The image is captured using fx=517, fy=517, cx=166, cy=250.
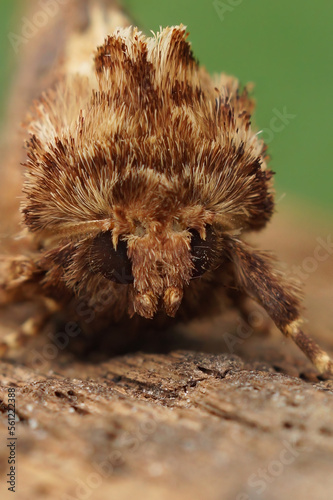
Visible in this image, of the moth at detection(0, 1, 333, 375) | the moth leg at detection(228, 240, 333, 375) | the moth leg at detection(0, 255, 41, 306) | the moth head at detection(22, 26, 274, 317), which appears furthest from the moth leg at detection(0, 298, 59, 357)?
the moth leg at detection(228, 240, 333, 375)

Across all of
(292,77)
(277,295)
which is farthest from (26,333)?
(292,77)

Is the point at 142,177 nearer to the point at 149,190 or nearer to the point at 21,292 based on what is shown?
the point at 149,190

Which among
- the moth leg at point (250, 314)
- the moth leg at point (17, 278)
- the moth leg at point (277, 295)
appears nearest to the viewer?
the moth leg at point (277, 295)

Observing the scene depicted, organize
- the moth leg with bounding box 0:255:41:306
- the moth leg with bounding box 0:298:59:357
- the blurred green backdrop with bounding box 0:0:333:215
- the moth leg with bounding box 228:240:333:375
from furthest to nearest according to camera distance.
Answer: the blurred green backdrop with bounding box 0:0:333:215 → the moth leg with bounding box 0:298:59:357 → the moth leg with bounding box 0:255:41:306 → the moth leg with bounding box 228:240:333:375

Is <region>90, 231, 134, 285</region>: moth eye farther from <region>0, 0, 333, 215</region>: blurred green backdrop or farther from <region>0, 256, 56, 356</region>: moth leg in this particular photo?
<region>0, 0, 333, 215</region>: blurred green backdrop

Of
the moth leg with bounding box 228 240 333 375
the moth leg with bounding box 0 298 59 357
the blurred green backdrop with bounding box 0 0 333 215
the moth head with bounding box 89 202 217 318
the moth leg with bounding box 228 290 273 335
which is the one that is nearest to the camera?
the moth head with bounding box 89 202 217 318

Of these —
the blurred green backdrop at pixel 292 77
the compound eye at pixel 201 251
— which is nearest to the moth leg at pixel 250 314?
the compound eye at pixel 201 251

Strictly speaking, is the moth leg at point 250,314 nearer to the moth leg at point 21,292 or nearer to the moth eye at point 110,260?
the moth eye at point 110,260

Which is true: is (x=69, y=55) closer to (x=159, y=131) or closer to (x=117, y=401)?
(x=159, y=131)

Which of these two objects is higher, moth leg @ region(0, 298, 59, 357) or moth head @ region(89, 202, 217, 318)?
moth head @ region(89, 202, 217, 318)
